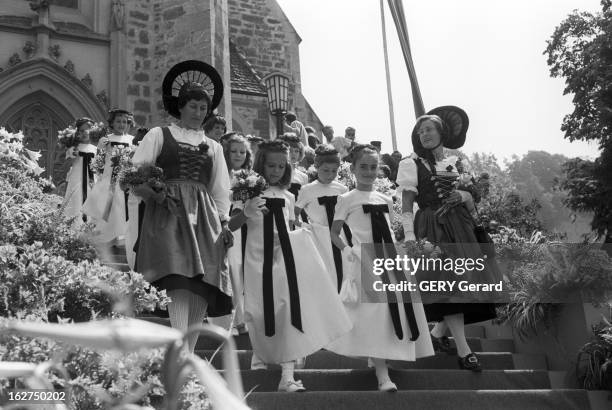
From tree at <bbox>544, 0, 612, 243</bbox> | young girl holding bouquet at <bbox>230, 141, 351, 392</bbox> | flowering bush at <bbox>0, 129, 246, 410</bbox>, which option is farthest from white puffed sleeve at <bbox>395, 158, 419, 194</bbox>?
tree at <bbox>544, 0, 612, 243</bbox>

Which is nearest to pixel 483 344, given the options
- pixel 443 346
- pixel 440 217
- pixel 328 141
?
pixel 443 346

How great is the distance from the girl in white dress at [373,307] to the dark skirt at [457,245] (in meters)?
0.46

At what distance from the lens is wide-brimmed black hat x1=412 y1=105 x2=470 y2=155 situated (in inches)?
293

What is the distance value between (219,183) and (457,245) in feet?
7.05

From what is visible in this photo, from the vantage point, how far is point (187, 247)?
566 centimetres

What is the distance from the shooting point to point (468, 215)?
6.93m

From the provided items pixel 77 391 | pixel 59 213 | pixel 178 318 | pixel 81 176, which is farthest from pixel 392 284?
pixel 81 176

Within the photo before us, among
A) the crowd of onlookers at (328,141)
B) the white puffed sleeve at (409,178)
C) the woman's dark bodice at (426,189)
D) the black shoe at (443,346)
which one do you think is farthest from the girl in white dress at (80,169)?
the black shoe at (443,346)

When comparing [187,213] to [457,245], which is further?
[457,245]

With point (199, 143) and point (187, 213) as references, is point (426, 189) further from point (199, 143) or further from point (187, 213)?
point (187, 213)

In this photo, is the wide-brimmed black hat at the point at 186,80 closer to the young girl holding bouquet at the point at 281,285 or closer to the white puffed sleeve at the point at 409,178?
the young girl holding bouquet at the point at 281,285

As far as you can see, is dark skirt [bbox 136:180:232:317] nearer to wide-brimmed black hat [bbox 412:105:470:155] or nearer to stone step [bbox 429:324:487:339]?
wide-brimmed black hat [bbox 412:105:470:155]

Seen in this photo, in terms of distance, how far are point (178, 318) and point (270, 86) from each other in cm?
704

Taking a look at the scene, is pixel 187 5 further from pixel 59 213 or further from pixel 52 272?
pixel 52 272
